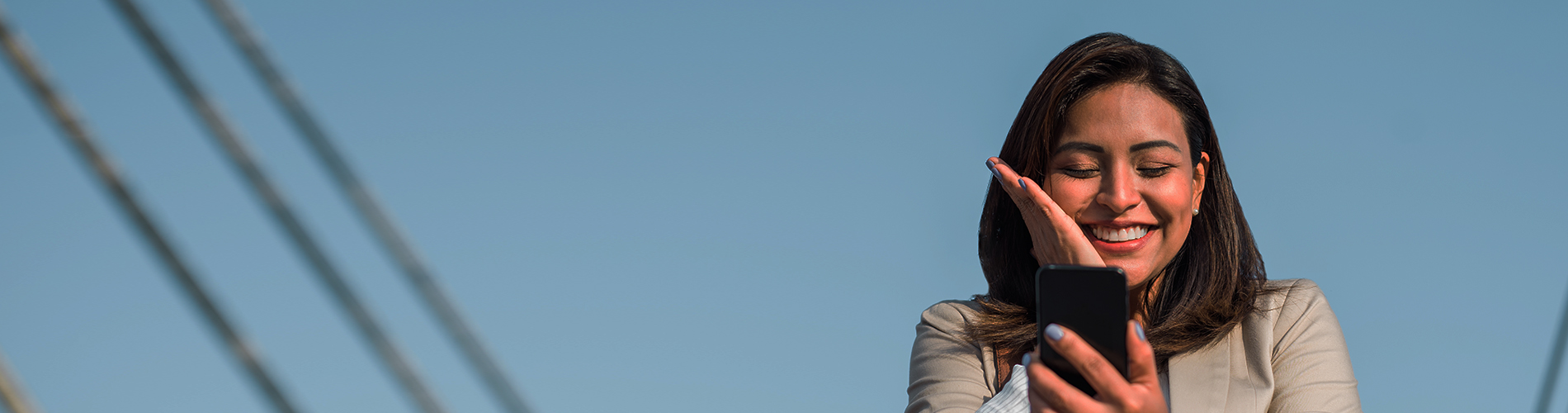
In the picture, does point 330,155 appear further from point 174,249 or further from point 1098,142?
point 1098,142

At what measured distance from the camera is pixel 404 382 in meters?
1.97

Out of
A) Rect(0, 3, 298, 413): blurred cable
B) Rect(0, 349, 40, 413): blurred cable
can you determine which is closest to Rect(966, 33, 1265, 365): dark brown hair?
Rect(0, 3, 298, 413): blurred cable

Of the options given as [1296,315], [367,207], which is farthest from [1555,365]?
[367,207]

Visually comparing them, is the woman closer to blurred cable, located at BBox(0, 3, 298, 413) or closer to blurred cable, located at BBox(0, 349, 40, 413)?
blurred cable, located at BBox(0, 3, 298, 413)

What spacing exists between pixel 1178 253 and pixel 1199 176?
190mm

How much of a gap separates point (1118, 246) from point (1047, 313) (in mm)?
986

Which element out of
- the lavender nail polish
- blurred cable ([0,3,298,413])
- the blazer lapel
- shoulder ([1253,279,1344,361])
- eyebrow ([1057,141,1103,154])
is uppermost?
eyebrow ([1057,141,1103,154])

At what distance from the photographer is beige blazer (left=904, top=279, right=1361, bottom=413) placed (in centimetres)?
233

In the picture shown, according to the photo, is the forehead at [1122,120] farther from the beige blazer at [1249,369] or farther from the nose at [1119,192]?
the beige blazer at [1249,369]

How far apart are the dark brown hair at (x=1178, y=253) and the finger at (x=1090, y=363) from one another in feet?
3.41

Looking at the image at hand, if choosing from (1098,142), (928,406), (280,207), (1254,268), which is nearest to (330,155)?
(280,207)

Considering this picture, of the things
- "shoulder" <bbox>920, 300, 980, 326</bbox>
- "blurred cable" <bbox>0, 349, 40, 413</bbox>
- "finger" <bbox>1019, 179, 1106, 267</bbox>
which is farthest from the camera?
"shoulder" <bbox>920, 300, 980, 326</bbox>

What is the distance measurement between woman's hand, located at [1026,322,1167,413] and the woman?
0.83 metres

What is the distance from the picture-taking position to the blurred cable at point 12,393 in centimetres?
130
